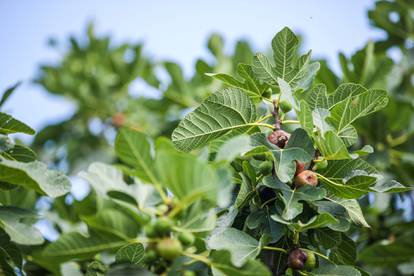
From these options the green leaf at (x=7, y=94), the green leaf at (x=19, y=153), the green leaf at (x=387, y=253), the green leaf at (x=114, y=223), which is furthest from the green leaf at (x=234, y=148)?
the green leaf at (x=387, y=253)

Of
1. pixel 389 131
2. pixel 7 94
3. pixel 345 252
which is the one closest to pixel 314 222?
pixel 345 252

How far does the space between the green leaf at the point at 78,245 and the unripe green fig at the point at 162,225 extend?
0.25 feet

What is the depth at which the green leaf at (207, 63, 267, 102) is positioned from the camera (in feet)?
4.99

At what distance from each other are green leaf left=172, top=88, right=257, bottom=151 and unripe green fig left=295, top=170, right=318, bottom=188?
211mm

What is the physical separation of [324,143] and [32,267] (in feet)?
4.48

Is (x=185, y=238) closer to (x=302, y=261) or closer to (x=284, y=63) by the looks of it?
(x=302, y=261)

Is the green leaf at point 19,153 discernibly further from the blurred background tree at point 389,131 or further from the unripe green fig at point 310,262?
the blurred background tree at point 389,131

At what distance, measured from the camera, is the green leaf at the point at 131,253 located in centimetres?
128

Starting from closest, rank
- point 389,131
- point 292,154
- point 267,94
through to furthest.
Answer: point 292,154 → point 267,94 → point 389,131

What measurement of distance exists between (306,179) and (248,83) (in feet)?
1.18

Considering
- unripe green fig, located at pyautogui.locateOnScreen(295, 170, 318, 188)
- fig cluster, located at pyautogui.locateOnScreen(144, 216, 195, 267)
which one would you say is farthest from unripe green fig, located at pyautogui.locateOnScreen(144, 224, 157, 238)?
unripe green fig, located at pyautogui.locateOnScreen(295, 170, 318, 188)

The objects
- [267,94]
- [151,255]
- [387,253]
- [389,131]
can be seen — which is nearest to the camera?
[151,255]

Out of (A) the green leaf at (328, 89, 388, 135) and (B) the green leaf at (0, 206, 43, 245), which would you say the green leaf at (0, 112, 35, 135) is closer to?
(B) the green leaf at (0, 206, 43, 245)

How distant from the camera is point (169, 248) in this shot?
104cm
